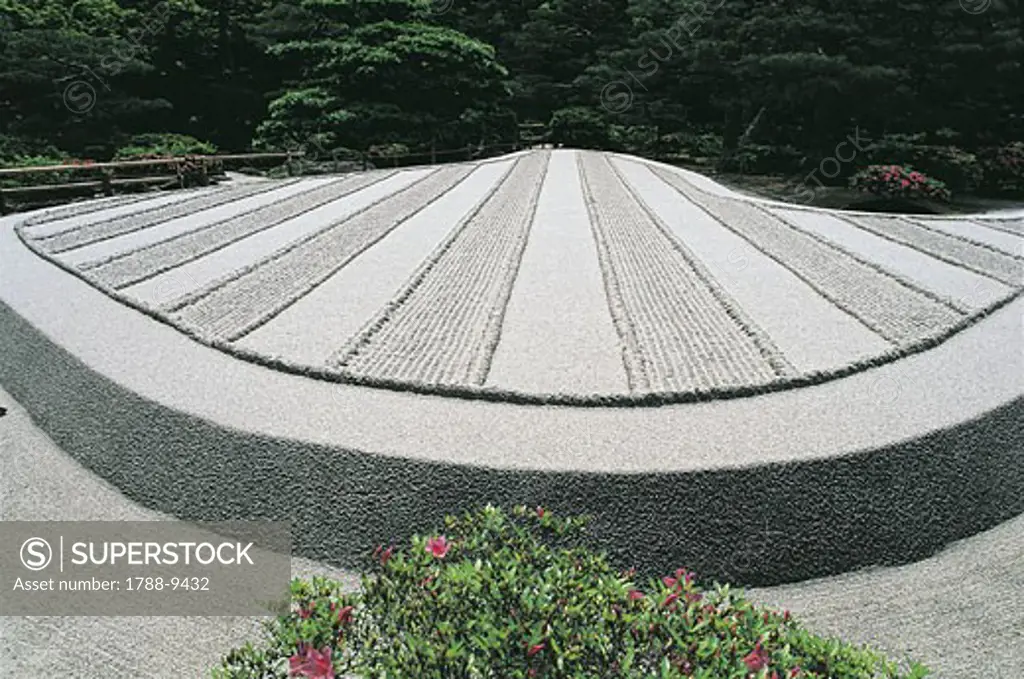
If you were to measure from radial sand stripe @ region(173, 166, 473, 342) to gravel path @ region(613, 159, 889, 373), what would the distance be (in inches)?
117

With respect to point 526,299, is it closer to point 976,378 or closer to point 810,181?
point 976,378

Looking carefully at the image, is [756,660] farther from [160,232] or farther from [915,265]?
[160,232]

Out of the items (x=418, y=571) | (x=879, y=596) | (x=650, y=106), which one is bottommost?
(x=879, y=596)

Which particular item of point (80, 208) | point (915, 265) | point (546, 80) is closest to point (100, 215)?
point (80, 208)

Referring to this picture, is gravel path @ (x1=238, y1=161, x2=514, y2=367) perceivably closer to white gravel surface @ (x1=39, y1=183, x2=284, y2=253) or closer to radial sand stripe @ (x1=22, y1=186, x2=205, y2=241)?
white gravel surface @ (x1=39, y1=183, x2=284, y2=253)

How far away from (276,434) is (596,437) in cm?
134

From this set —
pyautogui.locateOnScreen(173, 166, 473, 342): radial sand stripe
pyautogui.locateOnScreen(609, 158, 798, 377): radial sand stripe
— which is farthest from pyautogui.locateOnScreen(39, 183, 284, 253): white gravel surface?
pyautogui.locateOnScreen(609, 158, 798, 377): radial sand stripe

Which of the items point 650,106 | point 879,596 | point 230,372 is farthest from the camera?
point 650,106

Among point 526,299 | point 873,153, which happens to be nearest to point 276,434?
point 526,299

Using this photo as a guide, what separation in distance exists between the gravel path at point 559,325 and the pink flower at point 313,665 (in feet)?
6.74

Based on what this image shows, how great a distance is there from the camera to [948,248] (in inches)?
285

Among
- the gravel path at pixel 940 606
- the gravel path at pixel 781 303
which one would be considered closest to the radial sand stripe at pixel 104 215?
the gravel path at pixel 781 303

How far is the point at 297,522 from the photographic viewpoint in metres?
3.21

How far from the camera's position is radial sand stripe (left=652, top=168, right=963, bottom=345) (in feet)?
15.3
